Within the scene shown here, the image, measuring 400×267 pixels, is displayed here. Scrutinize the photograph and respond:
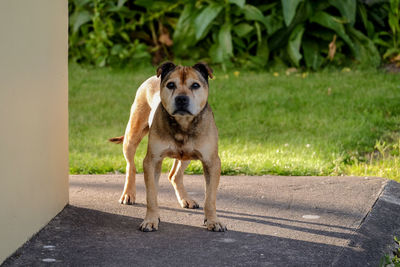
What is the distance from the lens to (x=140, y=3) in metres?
11.1

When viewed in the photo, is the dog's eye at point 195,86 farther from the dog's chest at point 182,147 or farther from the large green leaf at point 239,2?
the large green leaf at point 239,2

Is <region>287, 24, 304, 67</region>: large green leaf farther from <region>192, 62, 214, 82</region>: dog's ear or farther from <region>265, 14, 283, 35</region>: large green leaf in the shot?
<region>192, 62, 214, 82</region>: dog's ear

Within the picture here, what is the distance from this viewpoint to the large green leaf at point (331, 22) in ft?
34.2

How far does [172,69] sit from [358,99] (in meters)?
4.95

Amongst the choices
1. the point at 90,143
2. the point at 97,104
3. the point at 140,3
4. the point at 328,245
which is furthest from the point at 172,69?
the point at 140,3

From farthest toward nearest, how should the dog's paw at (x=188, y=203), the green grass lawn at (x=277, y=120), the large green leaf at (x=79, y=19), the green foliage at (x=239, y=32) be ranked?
1. the large green leaf at (x=79, y=19)
2. the green foliage at (x=239, y=32)
3. the green grass lawn at (x=277, y=120)
4. the dog's paw at (x=188, y=203)

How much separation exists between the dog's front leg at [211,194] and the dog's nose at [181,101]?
20.1 inches

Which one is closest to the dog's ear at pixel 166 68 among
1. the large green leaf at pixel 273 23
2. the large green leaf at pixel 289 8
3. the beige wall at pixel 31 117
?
the beige wall at pixel 31 117

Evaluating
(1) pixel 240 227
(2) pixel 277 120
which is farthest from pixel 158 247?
(2) pixel 277 120

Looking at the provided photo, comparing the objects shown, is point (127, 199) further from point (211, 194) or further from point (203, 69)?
point (203, 69)

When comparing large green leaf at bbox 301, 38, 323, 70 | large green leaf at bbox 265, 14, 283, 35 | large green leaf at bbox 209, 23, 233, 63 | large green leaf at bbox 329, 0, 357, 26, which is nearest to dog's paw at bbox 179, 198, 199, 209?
large green leaf at bbox 209, 23, 233, 63

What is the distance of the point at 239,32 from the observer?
10.6m

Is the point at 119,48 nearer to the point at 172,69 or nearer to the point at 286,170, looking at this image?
the point at 286,170

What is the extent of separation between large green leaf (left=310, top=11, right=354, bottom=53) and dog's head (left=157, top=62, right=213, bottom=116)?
6148 mm
